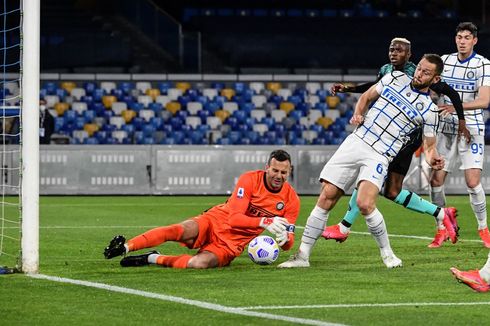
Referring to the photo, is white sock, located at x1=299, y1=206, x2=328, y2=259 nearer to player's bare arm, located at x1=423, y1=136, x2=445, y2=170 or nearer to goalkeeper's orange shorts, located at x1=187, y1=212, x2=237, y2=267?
goalkeeper's orange shorts, located at x1=187, y1=212, x2=237, y2=267

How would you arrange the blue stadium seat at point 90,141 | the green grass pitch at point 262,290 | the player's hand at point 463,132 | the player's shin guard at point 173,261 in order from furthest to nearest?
the blue stadium seat at point 90,141 → the player's hand at point 463,132 → the player's shin guard at point 173,261 → the green grass pitch at point 262,290

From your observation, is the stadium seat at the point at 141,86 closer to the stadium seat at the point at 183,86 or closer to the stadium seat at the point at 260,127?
the stadium seat at the point at 183,86

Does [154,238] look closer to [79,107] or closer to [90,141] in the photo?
[90,141]

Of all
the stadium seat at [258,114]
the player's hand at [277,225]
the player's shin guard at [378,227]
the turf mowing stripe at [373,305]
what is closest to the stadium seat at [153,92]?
the stadium seat at [258,114]

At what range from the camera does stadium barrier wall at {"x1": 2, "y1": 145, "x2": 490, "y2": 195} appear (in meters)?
22.8

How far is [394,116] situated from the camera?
32.7 ft

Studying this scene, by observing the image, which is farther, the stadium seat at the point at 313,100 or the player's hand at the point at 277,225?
the stadium seat at the point at 313,100

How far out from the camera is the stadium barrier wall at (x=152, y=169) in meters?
22.8

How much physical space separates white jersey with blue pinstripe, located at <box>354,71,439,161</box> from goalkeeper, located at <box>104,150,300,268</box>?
2.60 ft

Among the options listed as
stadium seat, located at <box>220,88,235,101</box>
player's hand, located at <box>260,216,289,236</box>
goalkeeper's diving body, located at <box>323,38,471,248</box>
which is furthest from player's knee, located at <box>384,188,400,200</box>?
stadium seat, located at <box>220,88,235,101</box>

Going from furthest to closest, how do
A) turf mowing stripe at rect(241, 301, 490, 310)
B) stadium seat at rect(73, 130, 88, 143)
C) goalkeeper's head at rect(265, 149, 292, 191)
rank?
stadium seat at rect(73, 130, 88, 143) < goalkeeper's head at rect(265, 149, 292, 191) < turf mowing stripe at rect(241, 301, 490, 310)

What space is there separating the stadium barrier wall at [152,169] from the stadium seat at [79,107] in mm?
5666

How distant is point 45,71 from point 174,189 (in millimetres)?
6470

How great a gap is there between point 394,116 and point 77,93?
19.2 metres
